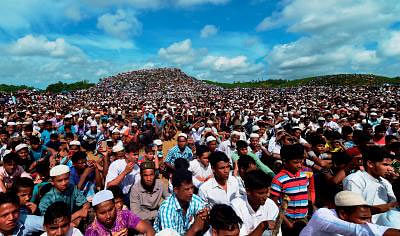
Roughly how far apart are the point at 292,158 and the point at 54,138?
651cm

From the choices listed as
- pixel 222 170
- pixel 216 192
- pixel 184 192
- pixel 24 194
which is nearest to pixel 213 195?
pixel 216 192

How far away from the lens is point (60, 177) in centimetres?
366

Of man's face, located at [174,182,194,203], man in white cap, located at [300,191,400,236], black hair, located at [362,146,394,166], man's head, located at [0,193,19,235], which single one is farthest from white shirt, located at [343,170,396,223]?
man's head, located at [0,193,19,235]

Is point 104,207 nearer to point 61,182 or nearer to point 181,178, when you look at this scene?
point 181,178

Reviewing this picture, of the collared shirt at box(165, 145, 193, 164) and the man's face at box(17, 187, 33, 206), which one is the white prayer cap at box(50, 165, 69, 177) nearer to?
the man's face at box(17, 187, 33, 206)

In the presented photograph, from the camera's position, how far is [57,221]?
2.68 meters

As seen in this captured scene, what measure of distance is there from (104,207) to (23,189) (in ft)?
5.26

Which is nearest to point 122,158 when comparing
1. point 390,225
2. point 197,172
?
point 197,172

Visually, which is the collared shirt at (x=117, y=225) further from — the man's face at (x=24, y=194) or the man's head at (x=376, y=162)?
the man's head at (x=376, y=162)

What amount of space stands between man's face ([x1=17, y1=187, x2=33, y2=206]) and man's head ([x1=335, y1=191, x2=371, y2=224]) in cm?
381

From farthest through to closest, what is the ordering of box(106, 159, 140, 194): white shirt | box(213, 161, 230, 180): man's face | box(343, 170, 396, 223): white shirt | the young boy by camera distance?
1. box(106, 159, 140, 194): white shirt
2. box(213, 161, 230, 180): man's face
3. the young boy
4. box(343, 170, 396, 223): white shirt

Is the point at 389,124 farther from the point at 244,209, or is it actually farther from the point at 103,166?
Result: the point at 103,166

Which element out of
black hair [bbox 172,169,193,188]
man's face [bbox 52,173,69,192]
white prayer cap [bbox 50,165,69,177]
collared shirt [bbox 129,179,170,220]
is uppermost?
black hair [bbox 172,169,193,188]

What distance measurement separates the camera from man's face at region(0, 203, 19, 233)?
2.81 metres
